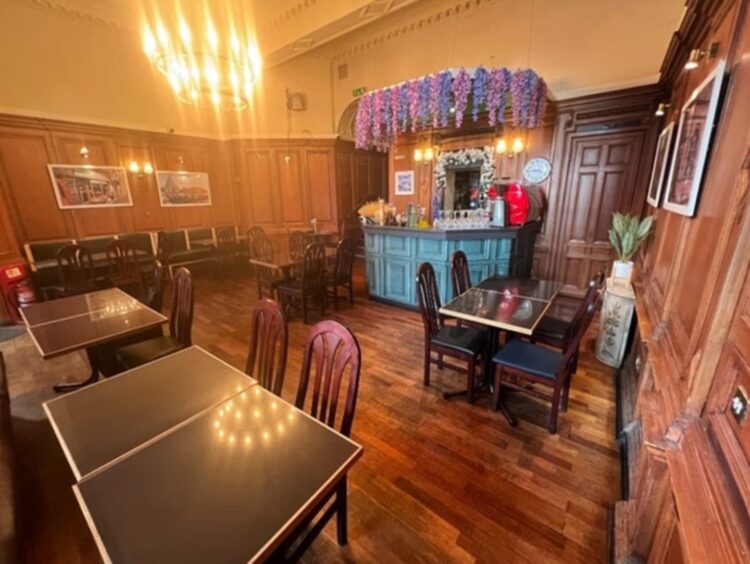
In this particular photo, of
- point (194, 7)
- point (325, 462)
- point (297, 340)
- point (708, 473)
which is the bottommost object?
point (297, 340)

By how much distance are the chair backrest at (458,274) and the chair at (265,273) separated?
252 centimetres

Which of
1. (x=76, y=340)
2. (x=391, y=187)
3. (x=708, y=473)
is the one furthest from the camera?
(x=391, y=187)

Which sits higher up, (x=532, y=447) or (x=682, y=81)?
(x=682, y=81)

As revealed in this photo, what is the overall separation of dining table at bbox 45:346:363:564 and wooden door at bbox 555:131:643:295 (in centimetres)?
482

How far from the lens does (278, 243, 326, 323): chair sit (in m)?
3.89

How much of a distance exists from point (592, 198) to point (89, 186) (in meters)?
7.85

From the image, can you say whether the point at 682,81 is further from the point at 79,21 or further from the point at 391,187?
the point at 79,21

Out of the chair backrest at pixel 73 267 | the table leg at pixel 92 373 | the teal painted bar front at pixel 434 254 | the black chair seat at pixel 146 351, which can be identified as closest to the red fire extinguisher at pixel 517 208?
the teal painted bar front at pixel 434 254

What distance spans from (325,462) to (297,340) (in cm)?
270

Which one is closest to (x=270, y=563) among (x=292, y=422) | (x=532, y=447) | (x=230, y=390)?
(x=292, y=422)

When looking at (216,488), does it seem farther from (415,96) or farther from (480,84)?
(480,84)

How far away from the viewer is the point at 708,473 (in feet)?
2.74

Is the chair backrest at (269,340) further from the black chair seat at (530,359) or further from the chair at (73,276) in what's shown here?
the chair at (73,276)

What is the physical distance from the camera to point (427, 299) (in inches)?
97.7
